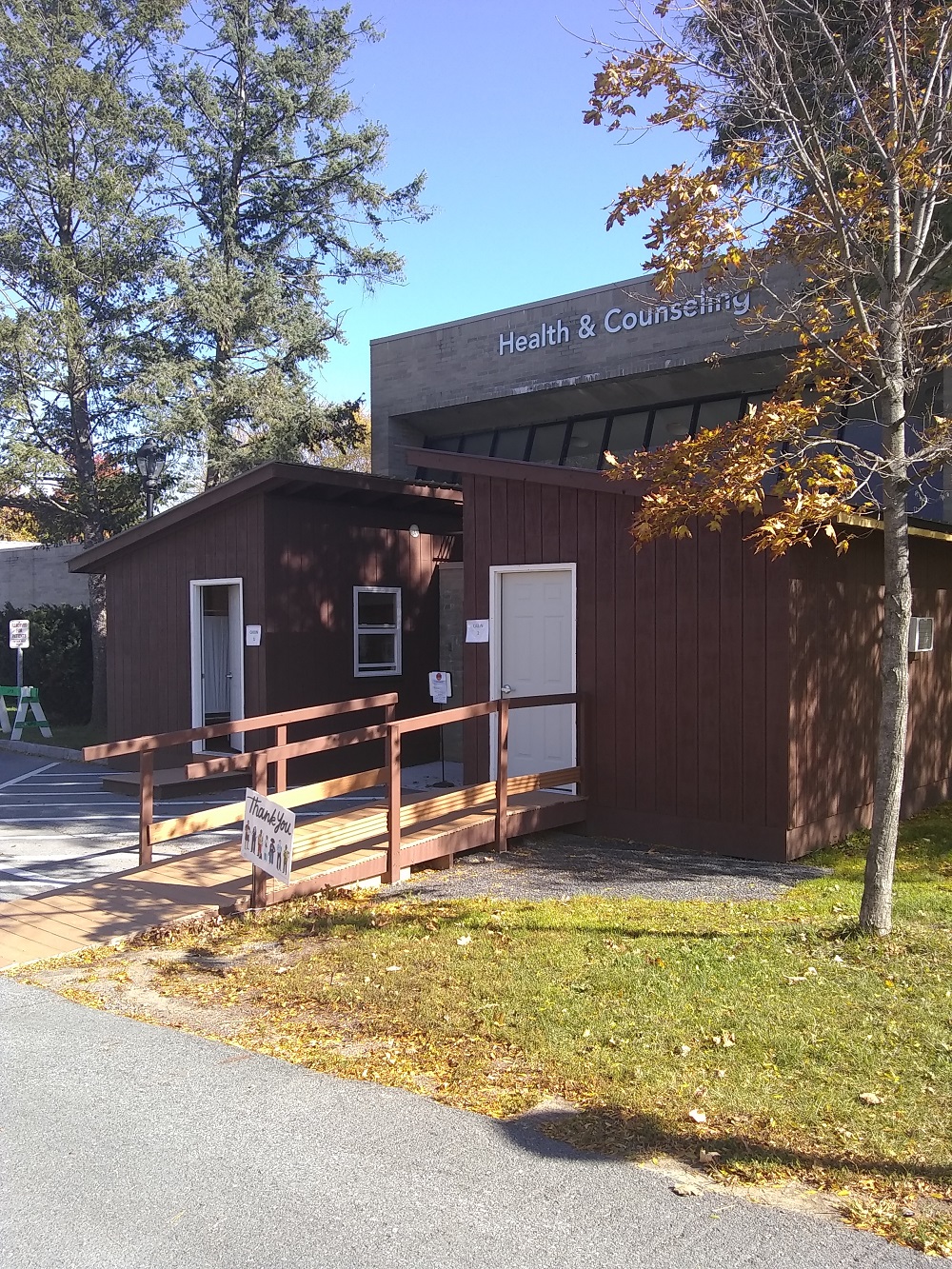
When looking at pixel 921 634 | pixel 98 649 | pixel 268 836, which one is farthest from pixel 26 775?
pixel 921 634

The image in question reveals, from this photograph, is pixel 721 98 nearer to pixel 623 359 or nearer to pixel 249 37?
pixel 623 359

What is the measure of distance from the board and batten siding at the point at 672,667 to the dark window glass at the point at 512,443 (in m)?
10.1

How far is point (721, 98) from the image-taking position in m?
7.55

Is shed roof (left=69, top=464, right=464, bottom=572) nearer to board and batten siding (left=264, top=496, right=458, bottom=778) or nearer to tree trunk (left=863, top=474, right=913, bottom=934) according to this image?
board and batten siding (left=264, top=496, right=458, bottom=778)

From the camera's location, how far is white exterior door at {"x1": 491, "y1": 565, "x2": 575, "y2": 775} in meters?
10.7

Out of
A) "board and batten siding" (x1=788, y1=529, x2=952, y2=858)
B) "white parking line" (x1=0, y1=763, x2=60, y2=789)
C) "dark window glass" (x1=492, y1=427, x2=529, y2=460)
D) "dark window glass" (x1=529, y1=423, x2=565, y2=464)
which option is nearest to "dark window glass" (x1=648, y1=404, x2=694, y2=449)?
"dark window glass" (x1=529, y1=423, x2=565, y2=464)

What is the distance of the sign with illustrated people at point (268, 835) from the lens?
23.2 feet

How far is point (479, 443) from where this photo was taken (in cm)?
Answer: 2202

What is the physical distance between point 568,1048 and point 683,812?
4.98m

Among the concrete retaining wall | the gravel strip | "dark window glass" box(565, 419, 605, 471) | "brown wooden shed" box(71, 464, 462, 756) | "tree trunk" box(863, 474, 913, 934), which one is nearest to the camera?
"tree trunk" box(863, 474, 913, 934)

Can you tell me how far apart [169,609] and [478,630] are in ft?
17.6

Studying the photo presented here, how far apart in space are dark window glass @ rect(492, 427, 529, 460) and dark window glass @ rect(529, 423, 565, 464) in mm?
252

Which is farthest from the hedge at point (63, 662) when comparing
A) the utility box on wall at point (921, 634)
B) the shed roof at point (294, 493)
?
the utility box on wall at point (921, 634)

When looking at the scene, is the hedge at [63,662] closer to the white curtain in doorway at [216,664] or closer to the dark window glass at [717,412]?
the white curtain in doorway at [216,664]
